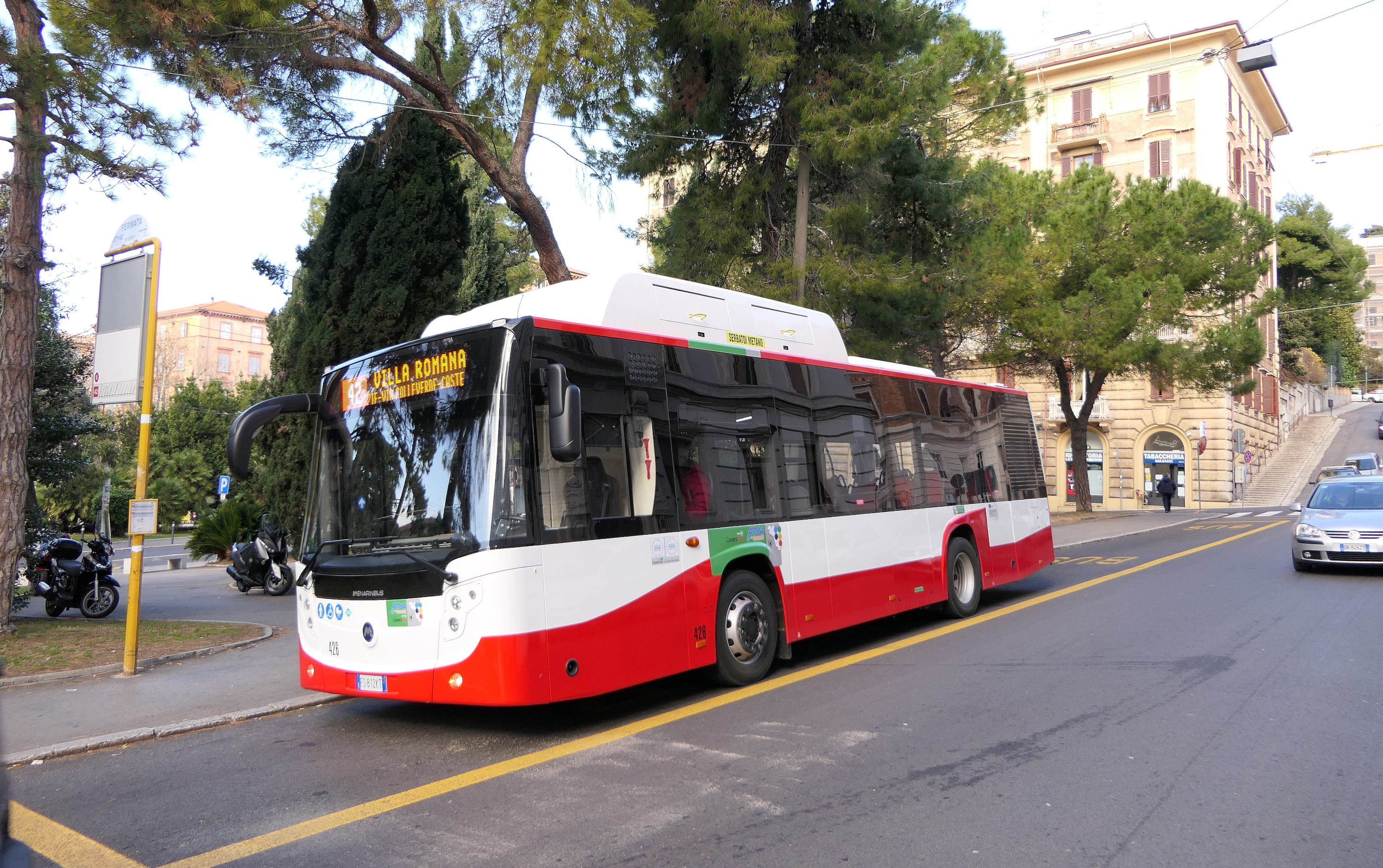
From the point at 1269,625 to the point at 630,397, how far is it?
731 cm

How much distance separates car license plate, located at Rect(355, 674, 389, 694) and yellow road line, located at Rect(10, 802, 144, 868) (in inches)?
73.3

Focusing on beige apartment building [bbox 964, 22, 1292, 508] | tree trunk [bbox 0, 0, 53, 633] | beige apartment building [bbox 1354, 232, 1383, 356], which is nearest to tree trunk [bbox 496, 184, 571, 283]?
tree trunk [bbox 0, 0, 53, 633]

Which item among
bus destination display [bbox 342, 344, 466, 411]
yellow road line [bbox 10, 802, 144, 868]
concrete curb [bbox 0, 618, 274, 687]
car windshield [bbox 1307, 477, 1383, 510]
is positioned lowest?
yellow road line [bbox 10, 802, 144, 868]

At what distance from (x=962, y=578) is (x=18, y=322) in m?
11.1

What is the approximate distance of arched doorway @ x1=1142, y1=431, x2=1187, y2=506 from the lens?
42625 millimetres

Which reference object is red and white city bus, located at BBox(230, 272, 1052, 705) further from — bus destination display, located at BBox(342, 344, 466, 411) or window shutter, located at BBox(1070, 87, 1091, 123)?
window shutter, located at BBox(1070, 87, 1091, 123)

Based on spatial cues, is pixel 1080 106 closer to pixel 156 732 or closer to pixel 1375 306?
pixel 156 732

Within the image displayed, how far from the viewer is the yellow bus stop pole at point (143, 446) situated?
8.27m

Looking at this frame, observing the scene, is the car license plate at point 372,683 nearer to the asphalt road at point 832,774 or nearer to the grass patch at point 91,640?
the asphalt road at point 832,774

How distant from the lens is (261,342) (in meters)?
88.1

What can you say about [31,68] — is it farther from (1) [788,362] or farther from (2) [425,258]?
(1) [788,362]

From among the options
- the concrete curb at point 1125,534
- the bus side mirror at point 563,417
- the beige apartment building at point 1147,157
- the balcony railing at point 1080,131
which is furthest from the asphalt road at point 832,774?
the balcony railing at point 1080,131

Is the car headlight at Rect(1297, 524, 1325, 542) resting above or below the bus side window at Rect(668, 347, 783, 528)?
below

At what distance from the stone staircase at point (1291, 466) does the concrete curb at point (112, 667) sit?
142 feet
